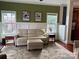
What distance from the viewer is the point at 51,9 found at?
737cm

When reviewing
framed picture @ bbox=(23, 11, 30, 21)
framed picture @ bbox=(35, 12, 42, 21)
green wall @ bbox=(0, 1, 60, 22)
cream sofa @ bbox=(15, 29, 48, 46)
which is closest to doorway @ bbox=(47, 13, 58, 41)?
green wall @ bbox=(0, 1, 60, 22)

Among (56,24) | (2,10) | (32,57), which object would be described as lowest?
(32,57)

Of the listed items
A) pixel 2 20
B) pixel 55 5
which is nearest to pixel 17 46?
pixel 2 20

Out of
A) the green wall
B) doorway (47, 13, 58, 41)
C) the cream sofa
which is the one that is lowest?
the cream sofa

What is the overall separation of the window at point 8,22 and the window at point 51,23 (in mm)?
2475

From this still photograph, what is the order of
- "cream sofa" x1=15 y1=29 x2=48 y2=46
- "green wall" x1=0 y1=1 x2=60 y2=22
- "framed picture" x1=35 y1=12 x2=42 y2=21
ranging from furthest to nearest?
"framed picture" x1=35 y1=12 x2=42 y2=21 < "green wall" x1=0 y1=1 x2=60 y2=22 < "cream sofa" x1=15 y1=29 x2=48 y2=46

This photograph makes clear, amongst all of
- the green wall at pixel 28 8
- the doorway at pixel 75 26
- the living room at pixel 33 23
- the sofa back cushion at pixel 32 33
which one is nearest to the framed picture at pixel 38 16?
the living room at pixel 33 23

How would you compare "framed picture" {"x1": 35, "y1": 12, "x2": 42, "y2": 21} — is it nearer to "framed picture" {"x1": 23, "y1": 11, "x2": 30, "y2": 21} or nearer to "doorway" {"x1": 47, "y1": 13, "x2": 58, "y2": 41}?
"framed picture" {"x1": 23, "y1": 11, "x2": 30, "y2": 21}

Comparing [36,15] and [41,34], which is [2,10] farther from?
[41,34]

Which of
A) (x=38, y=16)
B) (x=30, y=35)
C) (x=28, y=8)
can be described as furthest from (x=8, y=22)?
(x=38, y=16)

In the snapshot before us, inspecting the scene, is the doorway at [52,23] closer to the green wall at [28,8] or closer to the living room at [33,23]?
the living room at [33,23]

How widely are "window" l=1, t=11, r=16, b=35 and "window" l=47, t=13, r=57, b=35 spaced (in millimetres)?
2475

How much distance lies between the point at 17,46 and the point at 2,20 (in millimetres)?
2254

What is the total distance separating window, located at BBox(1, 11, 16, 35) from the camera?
21.5ft
